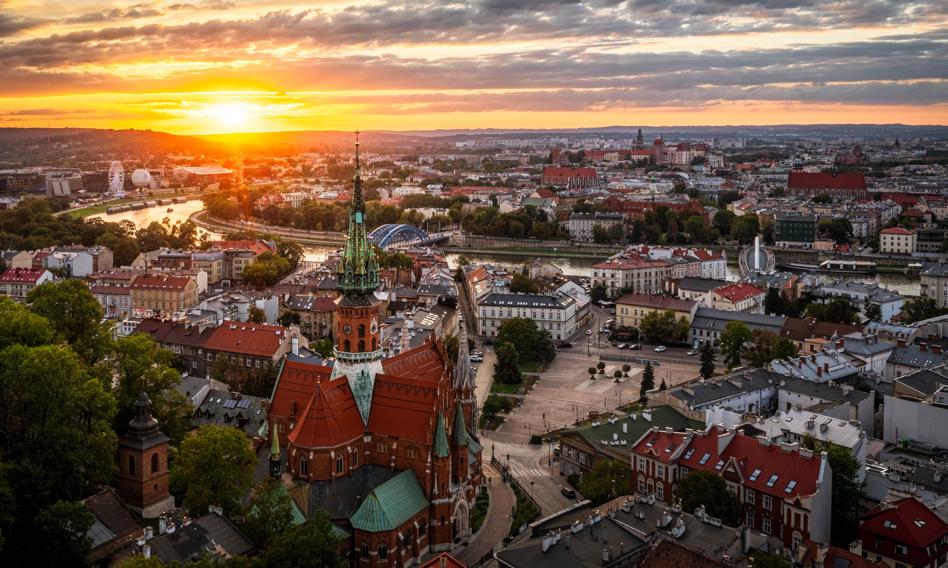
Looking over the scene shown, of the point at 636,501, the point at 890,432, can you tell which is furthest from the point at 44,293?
the point at 890,432

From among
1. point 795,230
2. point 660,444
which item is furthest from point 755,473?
point 795,230

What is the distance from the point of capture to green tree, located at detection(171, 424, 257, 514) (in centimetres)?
2822

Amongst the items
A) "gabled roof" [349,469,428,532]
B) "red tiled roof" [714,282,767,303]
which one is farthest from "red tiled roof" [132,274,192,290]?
"gabled roof" [349,469,428,532]

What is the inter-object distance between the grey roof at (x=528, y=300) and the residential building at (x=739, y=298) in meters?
10.5

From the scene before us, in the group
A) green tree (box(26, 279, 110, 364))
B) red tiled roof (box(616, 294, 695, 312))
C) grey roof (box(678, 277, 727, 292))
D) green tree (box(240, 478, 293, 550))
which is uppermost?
green tree (box(26, 279, 110, 364))

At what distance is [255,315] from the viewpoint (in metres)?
61.6

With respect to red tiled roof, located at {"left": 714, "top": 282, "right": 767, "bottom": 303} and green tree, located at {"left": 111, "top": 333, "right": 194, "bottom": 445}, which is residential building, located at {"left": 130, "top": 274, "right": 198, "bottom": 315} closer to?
green tree, located at {"left": 111, "top": 333, "right": 194, "bottom": 445}

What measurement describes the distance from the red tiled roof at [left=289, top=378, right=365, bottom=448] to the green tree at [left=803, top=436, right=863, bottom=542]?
15970 mm

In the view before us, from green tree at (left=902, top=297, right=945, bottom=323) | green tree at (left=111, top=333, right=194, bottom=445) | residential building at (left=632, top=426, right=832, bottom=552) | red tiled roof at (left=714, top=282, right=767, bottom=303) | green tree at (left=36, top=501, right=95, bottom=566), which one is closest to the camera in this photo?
green tree at (left=36, top=501, right=95, bottom=566)

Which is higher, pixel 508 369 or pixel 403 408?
pixel 403 408

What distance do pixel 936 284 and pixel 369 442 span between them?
186 feet

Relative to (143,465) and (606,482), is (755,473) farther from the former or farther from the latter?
(143,465)

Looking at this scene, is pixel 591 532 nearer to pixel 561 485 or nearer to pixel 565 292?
pixel 561 485

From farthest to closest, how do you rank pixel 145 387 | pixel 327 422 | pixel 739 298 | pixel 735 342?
pixel 739 298 → pixel 735 342 → pixel 145 387 → pixel 327 422
